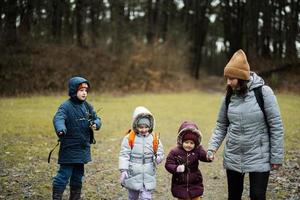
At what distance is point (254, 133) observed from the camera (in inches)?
206

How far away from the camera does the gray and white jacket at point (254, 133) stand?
201 inches

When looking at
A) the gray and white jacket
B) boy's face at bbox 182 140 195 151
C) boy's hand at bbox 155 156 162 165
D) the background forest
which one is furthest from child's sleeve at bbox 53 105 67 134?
the background forest

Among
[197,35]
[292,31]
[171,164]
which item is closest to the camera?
[171,164]

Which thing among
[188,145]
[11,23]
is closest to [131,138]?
[188,145]

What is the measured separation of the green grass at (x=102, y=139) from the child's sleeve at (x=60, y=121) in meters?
1.84

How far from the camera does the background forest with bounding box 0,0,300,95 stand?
28.3 m

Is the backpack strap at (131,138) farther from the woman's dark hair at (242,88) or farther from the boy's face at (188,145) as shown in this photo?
the woman's dark hair at (242,88)

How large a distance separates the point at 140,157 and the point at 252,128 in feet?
5.17

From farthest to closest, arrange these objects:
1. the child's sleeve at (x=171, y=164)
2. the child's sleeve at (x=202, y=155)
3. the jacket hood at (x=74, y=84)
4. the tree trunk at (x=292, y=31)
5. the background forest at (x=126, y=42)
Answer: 1. the tree trunk at (x=292, y=31)
2. the background forest at (x=126, y=42)
3. the jacket hood at (x=74, y=84)
4. the child's sleeve at (x=202, y=155)
5. the child's sleeve at (x=171, y=164)

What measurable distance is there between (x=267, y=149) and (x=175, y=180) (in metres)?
1.29

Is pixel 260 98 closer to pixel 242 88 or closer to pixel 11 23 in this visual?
pixel 242 88

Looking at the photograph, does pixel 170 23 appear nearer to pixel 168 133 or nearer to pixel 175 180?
pixel 168 133

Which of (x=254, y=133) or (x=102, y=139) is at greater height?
(x=254, y=133)

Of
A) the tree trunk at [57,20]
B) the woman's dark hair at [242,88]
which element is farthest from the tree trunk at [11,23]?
the woman's dark hair at [242,88]
